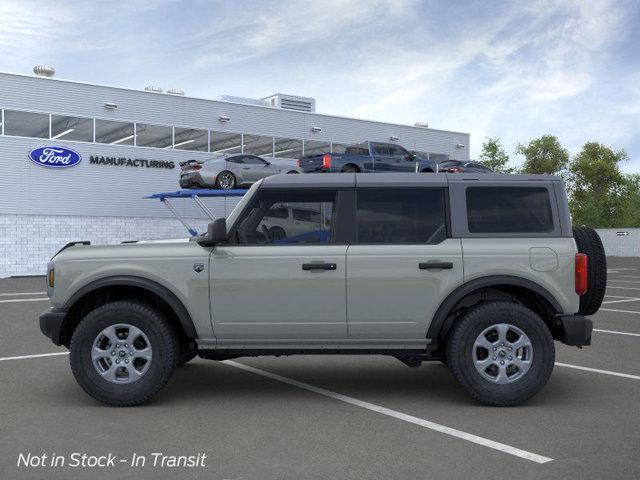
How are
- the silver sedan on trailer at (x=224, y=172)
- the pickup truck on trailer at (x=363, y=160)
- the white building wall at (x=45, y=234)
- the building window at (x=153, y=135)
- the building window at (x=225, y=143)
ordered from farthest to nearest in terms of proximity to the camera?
the building window at (x=225, y=143)
the building window at (x=153, y=135)
the white building wall at (x=45, y=234)
the silver sedan on trailer at (x=224, y=172)
the pickup truck on trailer at (x=363, y=160)

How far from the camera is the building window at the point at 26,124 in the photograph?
94.1 ft

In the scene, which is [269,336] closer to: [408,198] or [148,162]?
[408,198]

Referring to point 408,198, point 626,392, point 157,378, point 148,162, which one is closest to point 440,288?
point 408,198

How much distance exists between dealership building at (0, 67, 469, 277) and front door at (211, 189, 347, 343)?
25.5 meters

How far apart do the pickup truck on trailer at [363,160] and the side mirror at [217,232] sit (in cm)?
1620

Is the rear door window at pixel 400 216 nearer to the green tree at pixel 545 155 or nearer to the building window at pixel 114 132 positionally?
the building window at pixel 114 132

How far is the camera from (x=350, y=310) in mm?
6016

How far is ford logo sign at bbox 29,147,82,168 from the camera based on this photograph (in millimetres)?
29172

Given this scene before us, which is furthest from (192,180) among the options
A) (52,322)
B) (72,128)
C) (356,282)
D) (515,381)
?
(515,381)

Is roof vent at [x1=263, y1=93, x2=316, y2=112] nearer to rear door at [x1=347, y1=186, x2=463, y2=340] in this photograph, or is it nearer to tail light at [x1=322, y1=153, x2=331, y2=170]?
tail light at [x1=322, y1=153, x2=331, y2=170]

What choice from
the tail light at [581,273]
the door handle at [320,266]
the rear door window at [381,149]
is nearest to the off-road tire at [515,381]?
the tail light at [581,273]

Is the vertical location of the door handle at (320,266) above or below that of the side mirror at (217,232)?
below

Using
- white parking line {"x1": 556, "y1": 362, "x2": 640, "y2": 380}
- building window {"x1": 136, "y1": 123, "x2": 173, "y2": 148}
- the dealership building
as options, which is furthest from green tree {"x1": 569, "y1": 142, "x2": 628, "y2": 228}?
white parking line {"x1": 556, "y1": 362, "x2": 640, "y2": 380}

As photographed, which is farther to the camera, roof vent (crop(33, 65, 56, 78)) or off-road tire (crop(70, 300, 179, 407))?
roof vent (crop(33, 65, 56, 78))
